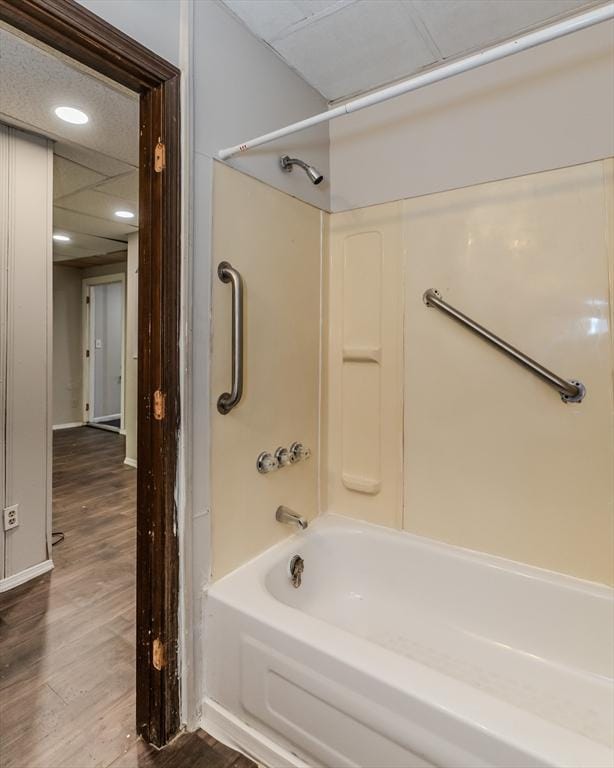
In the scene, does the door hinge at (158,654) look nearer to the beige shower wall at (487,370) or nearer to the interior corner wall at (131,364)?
the beige shower wall at (487,370)

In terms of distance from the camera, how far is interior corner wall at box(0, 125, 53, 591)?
2.10 metres

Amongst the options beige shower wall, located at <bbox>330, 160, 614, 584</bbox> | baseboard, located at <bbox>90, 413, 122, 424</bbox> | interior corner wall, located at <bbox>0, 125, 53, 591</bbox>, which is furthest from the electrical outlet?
baseboard, located at <bbox>90, 413, 122, 424</bbox>

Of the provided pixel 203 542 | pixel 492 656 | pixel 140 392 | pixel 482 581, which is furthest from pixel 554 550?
pixel 140 392

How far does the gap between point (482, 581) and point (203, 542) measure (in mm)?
1056

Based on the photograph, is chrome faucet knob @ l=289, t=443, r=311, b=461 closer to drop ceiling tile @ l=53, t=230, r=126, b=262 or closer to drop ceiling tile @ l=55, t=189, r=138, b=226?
drop ceiling tile @ l=55, t=189, r=138, b=226

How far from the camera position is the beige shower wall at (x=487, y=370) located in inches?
56.3

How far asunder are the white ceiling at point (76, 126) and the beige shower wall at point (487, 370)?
1182 millimetres

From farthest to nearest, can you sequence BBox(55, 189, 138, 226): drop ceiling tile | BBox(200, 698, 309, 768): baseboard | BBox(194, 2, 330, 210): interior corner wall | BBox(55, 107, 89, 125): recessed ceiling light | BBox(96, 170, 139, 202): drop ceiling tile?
BBox(55, 189, 138, 226): drop ceiling tile
BBox(96, 170, 139, 202): drop ceiling tile
BBox(55, 107, 89, 125): recessed ceiling light
BBox(194, 2, 330, 210): interior corner wall
BBox(200, 698, 309, 768): baseboard

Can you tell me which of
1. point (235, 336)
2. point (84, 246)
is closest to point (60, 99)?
point (235, 336)

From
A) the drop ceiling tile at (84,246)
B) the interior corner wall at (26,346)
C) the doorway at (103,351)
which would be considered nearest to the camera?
the interior corner wall at (26,346)

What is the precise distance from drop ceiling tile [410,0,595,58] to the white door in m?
5.47

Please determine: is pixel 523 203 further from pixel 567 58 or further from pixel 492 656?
pixel 492 656

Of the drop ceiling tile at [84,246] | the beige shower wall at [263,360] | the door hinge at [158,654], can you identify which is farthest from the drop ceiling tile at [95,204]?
the door hinge at [158,654]

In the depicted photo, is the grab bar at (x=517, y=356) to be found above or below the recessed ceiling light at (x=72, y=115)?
below
